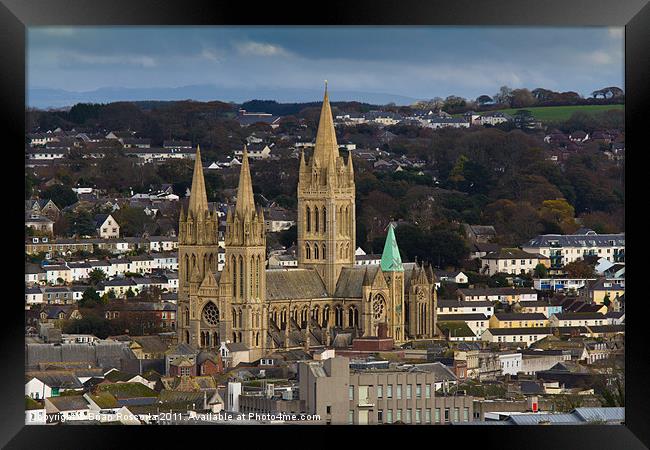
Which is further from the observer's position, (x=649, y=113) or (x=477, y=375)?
(x=477, y=375)

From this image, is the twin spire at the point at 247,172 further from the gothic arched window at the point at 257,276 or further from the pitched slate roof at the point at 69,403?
the pitched slate roof at the point at 69,403

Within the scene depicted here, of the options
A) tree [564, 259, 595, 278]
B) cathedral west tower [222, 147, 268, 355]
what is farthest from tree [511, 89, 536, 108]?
cathedral west tower [222, 147, 268, 355]

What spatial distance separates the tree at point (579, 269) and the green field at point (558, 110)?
4.30m

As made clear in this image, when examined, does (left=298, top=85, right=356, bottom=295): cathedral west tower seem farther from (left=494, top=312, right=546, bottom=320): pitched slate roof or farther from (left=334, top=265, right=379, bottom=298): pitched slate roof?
(left=494, top=312, right=546, bottom=320): pitched slate roof

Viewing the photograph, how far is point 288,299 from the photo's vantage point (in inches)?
992

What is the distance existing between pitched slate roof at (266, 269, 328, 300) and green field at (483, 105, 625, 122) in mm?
11120

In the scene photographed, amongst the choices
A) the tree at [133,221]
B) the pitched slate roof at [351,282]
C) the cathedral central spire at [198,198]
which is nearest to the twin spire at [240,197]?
the cathedral central spire at [198,198]

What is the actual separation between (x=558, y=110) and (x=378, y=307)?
11.2 metres

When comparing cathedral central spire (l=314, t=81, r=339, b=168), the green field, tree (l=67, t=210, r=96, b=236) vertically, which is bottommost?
tree (l=67, t=210, r=96, b=236)

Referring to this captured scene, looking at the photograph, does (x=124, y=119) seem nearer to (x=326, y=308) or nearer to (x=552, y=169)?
(x=552, y=169)

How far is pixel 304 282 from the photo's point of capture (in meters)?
25.5

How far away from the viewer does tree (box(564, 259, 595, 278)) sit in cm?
3112

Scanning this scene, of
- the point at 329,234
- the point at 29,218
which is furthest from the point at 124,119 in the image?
the point at 329,234

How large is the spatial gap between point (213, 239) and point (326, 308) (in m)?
1.95
